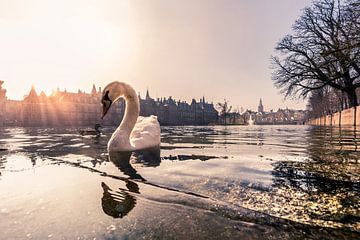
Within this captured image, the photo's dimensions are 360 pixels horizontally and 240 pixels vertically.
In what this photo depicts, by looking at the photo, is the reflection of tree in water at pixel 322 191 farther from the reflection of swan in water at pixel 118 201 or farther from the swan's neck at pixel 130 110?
the swan's neck at pixel 130 110

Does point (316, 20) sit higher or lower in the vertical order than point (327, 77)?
higher

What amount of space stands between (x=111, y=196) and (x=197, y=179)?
3.75 feet

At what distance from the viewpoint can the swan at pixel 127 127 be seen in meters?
5.58

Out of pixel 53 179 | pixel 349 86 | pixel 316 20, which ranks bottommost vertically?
pixel 53 179

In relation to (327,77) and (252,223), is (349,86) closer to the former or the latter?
(327,77)

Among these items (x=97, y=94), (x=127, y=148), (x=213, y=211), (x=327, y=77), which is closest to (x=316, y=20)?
(x=327, y=77)

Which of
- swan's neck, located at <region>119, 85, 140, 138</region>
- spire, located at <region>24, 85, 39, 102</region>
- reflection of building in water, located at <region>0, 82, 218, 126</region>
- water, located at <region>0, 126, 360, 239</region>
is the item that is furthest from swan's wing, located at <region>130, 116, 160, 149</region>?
spire, located at <region>24, 85, 39, 102</region>

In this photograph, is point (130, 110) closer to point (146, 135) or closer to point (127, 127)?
point (127, 127)

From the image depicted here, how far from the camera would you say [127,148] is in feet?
18.4

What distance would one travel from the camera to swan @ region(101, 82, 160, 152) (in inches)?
220

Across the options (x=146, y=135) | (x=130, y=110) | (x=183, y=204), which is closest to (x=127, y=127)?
(x=130, y=110)

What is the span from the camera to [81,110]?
10144cm

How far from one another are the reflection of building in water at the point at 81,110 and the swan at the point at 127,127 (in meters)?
65.5

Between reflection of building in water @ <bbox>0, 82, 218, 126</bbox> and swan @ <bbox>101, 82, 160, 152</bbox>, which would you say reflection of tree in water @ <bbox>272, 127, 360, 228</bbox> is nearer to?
swan @ <bbox>101, 82, 160, 152</bbox>
